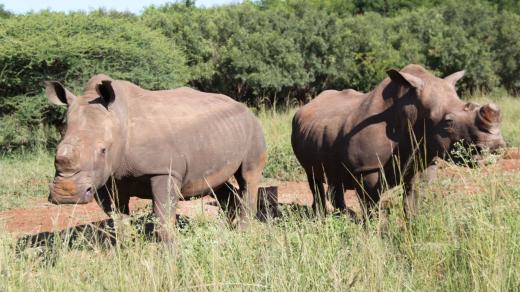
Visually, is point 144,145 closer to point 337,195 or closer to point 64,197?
point 64,197

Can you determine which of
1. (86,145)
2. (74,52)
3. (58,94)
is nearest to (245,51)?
(74,52)

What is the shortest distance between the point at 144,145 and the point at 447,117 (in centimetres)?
241

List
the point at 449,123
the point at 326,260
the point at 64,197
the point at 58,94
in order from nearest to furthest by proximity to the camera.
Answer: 1. the point at 326,260
2. the point at 64,197
3. the point at 58,94
4. the point at 449,123

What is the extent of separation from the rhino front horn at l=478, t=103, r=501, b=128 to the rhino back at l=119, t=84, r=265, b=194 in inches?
85.5

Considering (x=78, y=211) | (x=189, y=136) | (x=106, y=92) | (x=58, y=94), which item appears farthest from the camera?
(x=78, y=211)

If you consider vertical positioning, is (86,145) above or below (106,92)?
below

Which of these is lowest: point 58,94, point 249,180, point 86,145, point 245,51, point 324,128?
point 249,180

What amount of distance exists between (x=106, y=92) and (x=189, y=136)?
34.6 inches

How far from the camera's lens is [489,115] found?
5273 millimetres

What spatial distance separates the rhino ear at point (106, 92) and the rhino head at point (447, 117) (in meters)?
2.31

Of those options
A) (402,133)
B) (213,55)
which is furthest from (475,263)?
(213,55)

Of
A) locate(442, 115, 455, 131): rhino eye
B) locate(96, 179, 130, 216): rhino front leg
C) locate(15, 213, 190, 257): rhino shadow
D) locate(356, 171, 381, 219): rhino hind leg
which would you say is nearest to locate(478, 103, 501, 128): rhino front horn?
locate(442, 115, 455, 131): rhino eye

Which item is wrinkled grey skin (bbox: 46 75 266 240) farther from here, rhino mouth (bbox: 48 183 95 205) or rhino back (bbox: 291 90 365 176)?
rhino back (bbox: 291 90 365 176)

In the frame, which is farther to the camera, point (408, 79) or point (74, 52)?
point (74, 52)
